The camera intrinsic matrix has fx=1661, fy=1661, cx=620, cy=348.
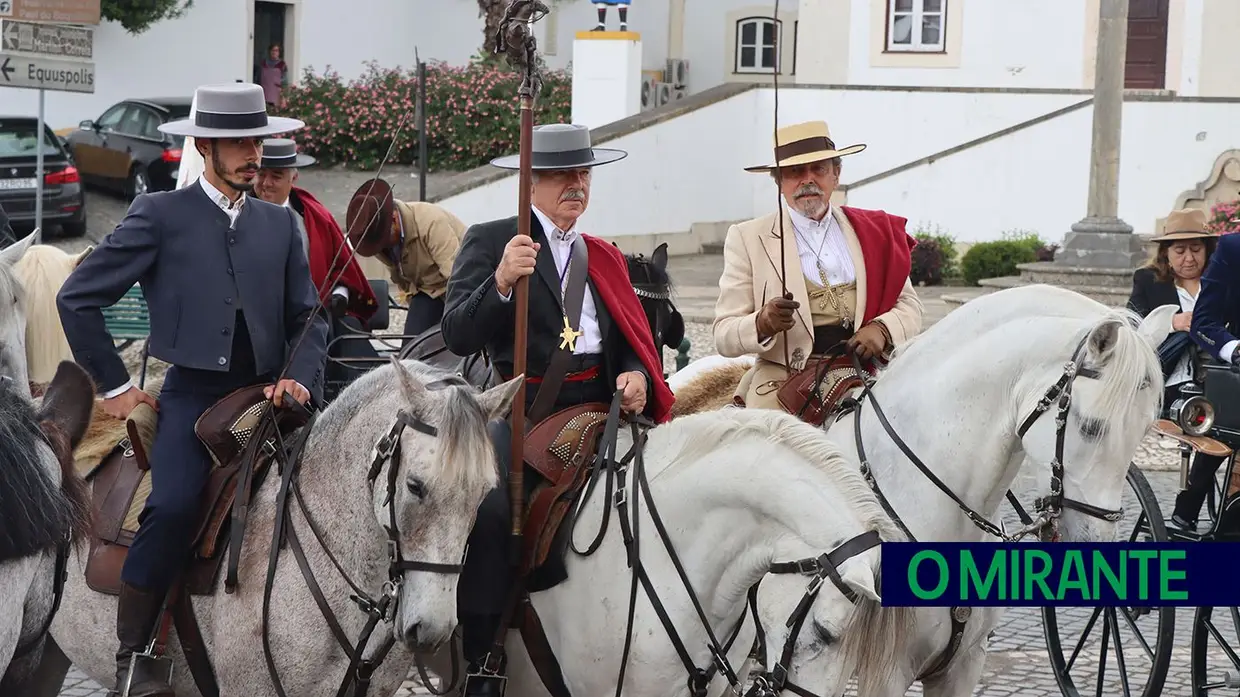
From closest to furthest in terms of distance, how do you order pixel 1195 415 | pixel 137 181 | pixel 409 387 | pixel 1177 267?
pixel 409 387 < pixel 1195 415 < pixel 1177 267 < pixel 137 181

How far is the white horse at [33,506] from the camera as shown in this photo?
11.6ft

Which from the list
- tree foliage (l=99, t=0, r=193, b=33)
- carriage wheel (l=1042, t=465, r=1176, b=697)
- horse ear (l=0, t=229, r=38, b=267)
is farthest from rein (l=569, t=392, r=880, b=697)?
tree foliage (l=99, t=0, r=193, b=33)

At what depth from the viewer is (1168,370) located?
23.3ft

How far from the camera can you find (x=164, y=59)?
98.2ft

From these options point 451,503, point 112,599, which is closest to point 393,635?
point 451,503

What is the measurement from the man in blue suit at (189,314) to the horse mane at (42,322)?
2.30 m

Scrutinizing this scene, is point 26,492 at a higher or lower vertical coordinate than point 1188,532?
higher

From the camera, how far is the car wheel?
25602 mm

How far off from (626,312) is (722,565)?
119cm

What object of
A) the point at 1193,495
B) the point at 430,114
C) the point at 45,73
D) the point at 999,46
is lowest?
the point at 1193,495

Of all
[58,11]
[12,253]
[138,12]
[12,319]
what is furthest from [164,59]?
[12,319]

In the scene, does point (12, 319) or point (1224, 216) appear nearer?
point (12, 319)

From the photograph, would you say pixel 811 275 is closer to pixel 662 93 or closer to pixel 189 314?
pixel 189 314

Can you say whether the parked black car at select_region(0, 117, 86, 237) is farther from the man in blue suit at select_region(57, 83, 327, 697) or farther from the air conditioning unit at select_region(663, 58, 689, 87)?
the man in blue suit at select_region(57, 83, 327, 697)
